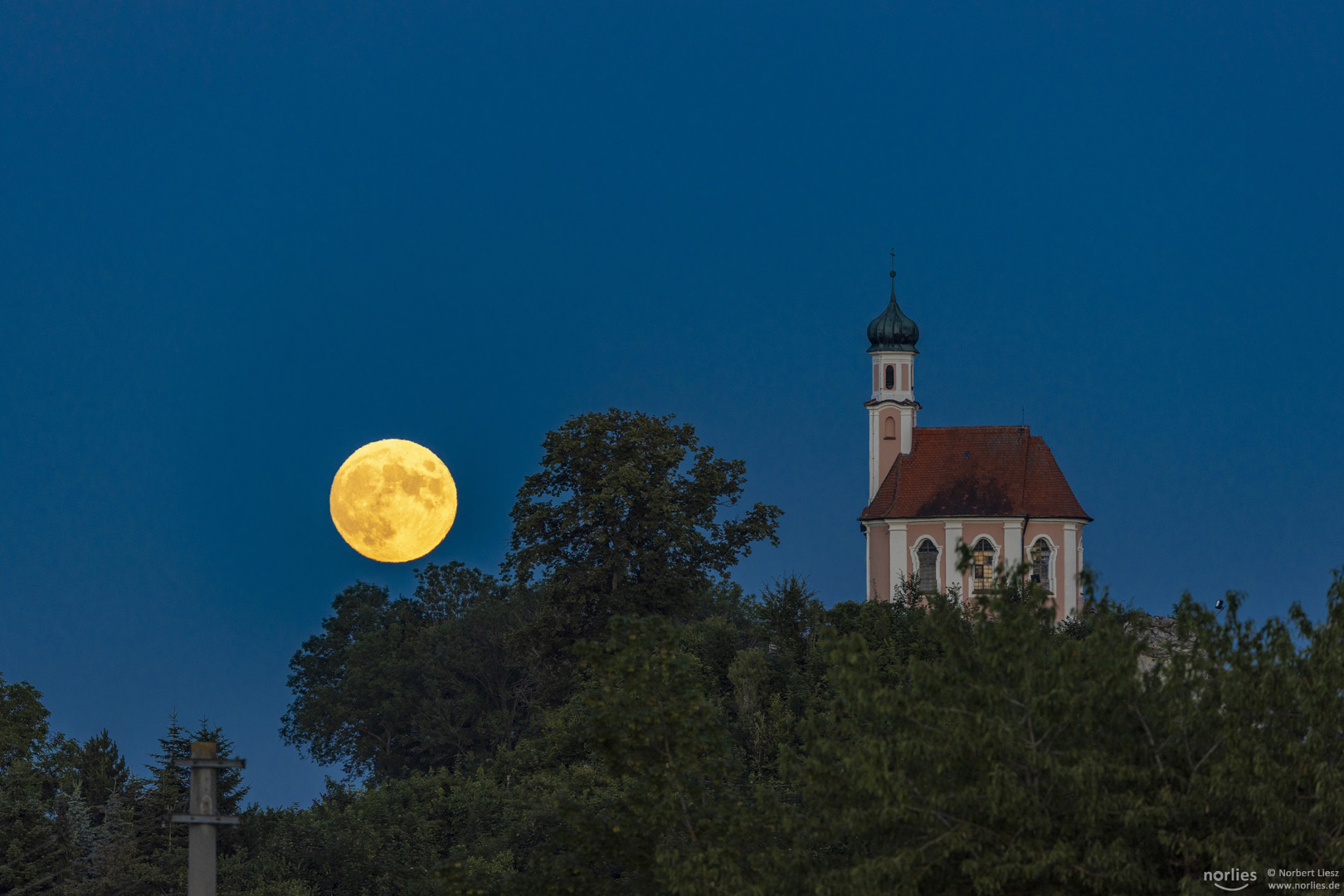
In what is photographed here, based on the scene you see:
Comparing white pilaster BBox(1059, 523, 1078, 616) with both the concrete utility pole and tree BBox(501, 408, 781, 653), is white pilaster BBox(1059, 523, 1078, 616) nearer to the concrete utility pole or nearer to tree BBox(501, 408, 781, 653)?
tree BBox(501, 408, 781, 653)

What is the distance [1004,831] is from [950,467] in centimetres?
6131

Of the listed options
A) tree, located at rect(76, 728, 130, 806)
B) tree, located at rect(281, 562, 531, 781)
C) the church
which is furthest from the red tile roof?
tree, located at rect(76, 728, 130, 806)

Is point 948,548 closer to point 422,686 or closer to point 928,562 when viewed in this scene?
point 928,562

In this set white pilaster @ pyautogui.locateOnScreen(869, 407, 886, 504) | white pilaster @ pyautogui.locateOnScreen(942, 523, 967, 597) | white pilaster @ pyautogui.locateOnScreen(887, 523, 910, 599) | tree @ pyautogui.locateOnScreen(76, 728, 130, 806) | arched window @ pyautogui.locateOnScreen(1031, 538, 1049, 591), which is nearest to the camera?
tree @ pyautogui.locateOnScreen(76, 728, 130, 806)

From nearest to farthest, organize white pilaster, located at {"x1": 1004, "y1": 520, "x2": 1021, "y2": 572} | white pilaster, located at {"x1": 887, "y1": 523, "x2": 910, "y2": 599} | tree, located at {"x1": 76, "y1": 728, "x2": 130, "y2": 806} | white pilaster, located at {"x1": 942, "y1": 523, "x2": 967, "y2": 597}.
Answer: tree, located at {"x1": 76, "y1": 728, "x2": 130, "y2": 806} → white pilaster, located at {"x1": 942, "y1": 523, "x2": 967, "y2": 597} → white pilaster, located at {"x1": 1004, "y1": 520, "x2": 1021, "y2": 572} → white pilaster, located at {"x1": 887, "y1": 523, "x2": 910, "y2": 599}

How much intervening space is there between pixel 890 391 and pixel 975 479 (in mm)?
7253

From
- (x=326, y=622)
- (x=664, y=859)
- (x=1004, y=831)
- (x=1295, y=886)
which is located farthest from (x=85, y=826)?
(x=326, y=622)

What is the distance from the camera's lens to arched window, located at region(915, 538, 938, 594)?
80.8m

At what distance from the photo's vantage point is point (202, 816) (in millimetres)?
23641

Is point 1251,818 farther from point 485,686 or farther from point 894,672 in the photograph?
point 485,686

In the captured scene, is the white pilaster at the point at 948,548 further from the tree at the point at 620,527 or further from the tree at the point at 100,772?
the tree at the point at 100,772

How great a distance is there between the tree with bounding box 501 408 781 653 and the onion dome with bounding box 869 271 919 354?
24.5 m

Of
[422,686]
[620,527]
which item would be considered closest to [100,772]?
[620,527]

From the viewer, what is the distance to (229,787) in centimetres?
5088
